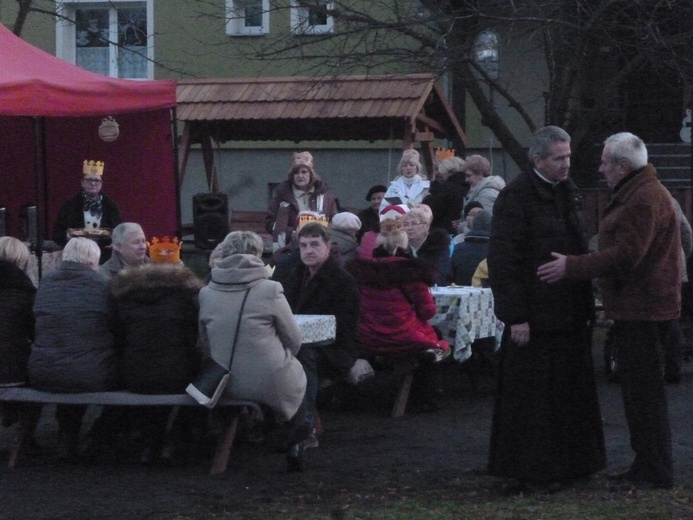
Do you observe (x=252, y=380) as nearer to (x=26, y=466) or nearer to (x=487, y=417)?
(x=26, y=466)

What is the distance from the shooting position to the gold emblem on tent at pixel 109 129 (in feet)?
40.4

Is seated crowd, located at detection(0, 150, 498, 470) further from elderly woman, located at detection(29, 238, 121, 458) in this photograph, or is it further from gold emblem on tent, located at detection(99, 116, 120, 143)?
gold emblem on tent, located at detection(99, 116, 120, 143)

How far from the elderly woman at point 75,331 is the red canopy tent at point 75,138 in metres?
2.92

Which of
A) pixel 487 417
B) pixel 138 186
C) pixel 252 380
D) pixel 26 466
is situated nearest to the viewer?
pixel 252 380

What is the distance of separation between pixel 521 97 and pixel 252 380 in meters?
13.8

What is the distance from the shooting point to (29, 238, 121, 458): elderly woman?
7312 mm

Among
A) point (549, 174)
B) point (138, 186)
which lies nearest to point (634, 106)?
point (138, 186)

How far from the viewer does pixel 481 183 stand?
40.8 ft

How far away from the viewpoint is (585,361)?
672 centimetres

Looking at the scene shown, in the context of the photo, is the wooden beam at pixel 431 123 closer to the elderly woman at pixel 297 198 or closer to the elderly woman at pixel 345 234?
the elderly woman at pixel 297 198

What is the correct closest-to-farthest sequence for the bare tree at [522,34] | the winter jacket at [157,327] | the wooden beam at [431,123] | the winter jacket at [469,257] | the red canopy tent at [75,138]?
the winter jacket at [157,327], the red canopy tent at [75,138], the winter jacket at [469,257], the bare tree at [522,34], the wooden beam at [431,123]

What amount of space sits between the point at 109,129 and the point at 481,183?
11.5 ft

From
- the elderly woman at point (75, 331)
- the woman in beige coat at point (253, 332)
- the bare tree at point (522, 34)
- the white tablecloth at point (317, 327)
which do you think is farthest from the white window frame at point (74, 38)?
the woman in beige coat at point (253, 332)

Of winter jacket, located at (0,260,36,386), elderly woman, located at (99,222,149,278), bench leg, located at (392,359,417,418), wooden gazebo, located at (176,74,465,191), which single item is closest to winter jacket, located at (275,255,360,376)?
bench leg, located at (392,359,417,418)
